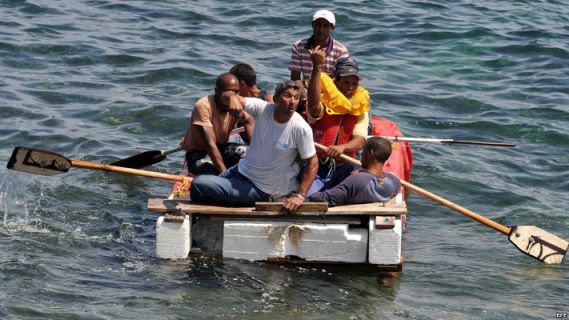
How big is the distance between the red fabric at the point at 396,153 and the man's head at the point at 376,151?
4.00 feet

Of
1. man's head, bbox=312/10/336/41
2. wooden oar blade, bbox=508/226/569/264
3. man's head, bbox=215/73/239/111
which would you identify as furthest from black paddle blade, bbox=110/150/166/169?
wooden oar blade, bbox=508/226/569/264

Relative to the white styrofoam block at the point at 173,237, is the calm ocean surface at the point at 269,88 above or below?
below

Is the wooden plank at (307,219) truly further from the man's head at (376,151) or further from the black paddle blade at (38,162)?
the black paddle blade at (38,162)

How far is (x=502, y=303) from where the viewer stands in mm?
8773

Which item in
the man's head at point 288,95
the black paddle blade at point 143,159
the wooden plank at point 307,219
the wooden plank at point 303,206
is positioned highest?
the man's head at point 288,95

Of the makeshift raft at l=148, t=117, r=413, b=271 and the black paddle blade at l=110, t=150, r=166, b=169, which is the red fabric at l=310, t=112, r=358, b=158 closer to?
the makeshift raft at l=148, t=117, r=413, b=271

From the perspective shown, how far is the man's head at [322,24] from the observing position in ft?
34.7

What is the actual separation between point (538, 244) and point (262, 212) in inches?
104

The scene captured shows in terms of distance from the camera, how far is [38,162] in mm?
9500

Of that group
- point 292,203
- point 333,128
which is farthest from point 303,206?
point 333,128

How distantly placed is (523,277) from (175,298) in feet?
10.4

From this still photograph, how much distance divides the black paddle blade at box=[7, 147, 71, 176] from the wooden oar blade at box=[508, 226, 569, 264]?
13.0 ft

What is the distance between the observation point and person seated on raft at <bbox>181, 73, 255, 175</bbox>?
930cm

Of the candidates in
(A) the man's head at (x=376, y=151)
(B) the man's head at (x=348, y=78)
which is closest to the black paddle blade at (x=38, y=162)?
(B) the man's head at (x=348, y=78)
